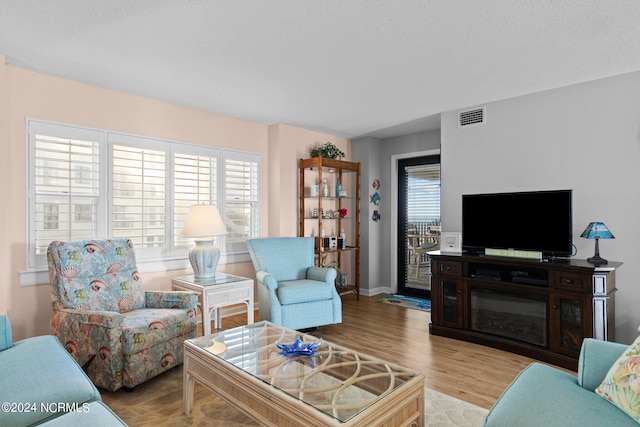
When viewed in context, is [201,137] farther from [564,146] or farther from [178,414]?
[564,146]

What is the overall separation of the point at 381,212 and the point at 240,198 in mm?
2297

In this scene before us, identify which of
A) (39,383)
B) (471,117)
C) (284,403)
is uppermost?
(471,117)

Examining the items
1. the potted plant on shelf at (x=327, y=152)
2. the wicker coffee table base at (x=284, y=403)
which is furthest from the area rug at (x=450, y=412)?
the potted plant on shelf at (x=327, y=152)

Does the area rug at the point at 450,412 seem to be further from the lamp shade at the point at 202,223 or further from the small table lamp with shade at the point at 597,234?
the lamp shade at the point at 202,223

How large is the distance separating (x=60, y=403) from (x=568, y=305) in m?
3.41

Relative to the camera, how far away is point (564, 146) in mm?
3459

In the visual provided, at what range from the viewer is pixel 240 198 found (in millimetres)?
4633

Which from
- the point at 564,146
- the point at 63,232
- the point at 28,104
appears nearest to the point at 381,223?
the point at 564,146

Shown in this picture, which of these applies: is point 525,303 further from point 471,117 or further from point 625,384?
point 471,117

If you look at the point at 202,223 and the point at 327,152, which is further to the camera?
the point at 327,152

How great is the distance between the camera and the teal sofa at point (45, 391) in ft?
4.44

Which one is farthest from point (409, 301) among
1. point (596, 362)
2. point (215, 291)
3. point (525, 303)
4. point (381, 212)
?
point (596, 362)

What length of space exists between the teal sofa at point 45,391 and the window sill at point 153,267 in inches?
52.7

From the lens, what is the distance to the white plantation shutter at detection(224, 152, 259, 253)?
450 cm
